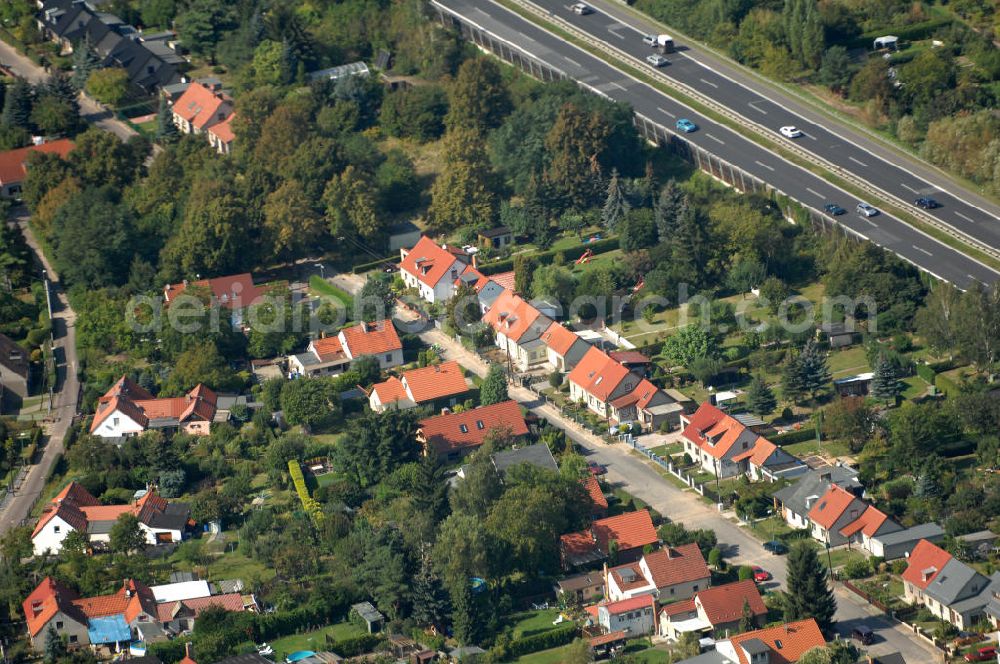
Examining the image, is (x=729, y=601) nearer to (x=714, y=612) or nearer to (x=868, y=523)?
(x=714, y=612)

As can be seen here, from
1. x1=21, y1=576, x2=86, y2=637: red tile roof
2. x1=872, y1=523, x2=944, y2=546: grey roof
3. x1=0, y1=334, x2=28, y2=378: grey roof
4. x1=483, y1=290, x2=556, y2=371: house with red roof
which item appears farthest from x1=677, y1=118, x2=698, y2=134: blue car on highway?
x1=21, y1=576, x2=86, y2=637: red tile roof

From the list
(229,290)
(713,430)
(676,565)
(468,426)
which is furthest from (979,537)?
(229,290)

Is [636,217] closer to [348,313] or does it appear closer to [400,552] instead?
[348,313]

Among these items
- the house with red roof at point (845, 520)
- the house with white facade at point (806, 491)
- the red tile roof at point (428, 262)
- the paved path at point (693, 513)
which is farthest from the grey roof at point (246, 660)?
the red tile roof at point (428, 262)

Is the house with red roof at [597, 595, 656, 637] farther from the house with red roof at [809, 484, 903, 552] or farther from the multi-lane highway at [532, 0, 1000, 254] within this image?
the multi-lane highway at [532, 0, 1000, 254]

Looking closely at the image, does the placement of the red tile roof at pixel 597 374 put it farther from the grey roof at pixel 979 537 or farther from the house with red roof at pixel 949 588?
the house with red roof at pixel 949 588

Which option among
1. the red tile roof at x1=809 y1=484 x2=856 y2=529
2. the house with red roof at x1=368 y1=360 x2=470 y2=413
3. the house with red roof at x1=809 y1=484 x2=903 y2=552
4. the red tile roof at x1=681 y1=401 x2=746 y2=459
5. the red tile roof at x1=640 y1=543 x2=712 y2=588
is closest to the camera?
the red tile roof at x1=640 y1=543 x2=712 y2=588
